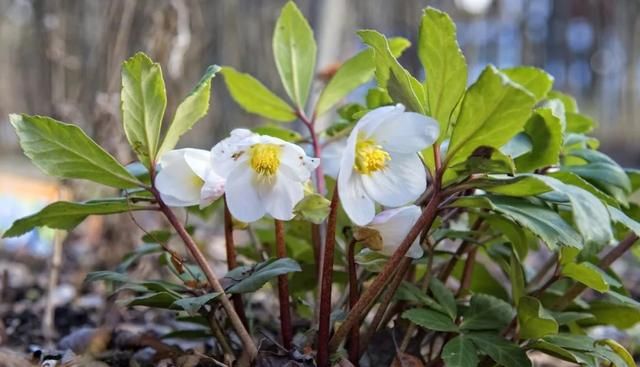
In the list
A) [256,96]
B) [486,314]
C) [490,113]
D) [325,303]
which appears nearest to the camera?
[490,113]

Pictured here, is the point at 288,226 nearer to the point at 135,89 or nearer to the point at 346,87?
the point at 346,87

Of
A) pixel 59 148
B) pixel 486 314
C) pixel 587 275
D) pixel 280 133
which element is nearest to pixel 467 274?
pixel 486 314

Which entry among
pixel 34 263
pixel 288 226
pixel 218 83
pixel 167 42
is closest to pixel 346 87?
pixel 288 226

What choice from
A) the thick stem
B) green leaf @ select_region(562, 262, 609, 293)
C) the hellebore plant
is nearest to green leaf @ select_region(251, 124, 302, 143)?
the hellebore plant

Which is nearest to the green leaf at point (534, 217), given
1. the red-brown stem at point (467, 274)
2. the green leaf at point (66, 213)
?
the red-brown stem at point (467, 274)

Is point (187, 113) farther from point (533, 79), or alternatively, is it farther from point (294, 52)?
point (533, 79)

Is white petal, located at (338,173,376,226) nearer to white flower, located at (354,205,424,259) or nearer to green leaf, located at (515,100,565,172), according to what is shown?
white flower, located at (354,205,424,259)
